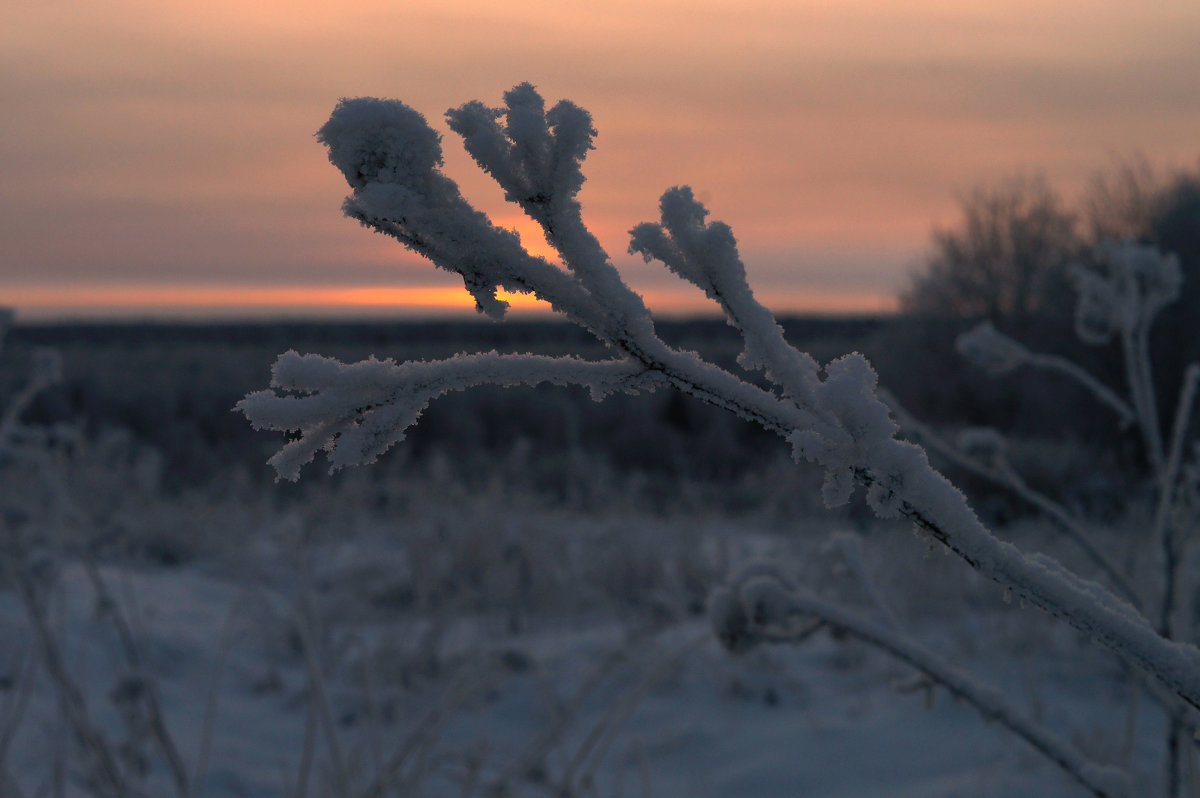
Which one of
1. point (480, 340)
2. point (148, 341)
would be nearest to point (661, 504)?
point (480, 340)

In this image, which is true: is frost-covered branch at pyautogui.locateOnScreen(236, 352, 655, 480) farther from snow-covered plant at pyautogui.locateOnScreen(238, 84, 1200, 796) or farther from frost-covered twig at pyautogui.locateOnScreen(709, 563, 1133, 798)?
frost-covered twig at pyautogui.locateOnScreen(709, 563, 1133, 798)

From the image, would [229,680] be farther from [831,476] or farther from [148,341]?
[148,341]

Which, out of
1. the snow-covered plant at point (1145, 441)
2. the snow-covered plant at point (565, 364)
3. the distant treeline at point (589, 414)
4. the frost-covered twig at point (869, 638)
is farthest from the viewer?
the distant treeline at point (589, 414)

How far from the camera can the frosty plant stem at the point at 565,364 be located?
37 centimetres

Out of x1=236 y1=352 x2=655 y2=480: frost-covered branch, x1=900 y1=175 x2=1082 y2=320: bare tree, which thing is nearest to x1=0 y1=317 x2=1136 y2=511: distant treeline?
x1=900 y1=175 x2=1082 y2=320: bare tree

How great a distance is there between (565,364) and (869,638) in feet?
1.48

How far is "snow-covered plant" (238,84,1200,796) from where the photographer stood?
0.37 meters

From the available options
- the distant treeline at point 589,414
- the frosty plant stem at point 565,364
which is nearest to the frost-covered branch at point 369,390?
the frosty plant stem at point 565,364

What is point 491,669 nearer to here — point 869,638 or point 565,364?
point 869,638

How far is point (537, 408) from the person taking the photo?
17906mm

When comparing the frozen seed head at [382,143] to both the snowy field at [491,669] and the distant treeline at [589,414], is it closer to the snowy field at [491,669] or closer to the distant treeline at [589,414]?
the snowy field at [491,669]

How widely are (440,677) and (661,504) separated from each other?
630 centimetres

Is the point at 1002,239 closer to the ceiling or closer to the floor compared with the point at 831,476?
closer to the ceiling

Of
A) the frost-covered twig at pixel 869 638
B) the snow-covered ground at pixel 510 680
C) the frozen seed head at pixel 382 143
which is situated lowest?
the snow-covered ground at pixel 510 680
